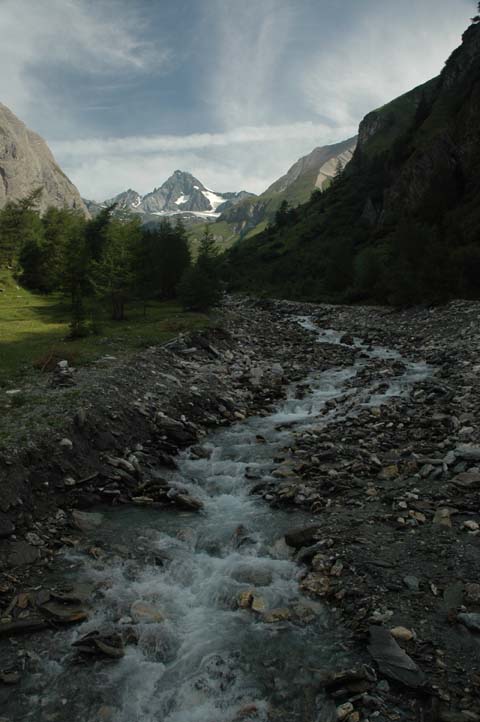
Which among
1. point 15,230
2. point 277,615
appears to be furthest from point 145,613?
point 15,230

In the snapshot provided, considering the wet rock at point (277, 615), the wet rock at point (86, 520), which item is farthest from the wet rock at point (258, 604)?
the wet rock at point (86, 520)

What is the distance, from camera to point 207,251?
188 ft

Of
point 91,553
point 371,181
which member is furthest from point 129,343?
point 371,181

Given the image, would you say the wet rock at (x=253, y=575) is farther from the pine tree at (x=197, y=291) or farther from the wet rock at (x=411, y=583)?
the pine tree at (x=197, y=291)

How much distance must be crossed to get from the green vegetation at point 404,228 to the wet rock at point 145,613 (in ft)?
141

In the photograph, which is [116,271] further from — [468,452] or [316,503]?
[468,452]

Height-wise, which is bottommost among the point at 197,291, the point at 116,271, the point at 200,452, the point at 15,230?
the point at 200,452

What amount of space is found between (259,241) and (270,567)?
594 ft

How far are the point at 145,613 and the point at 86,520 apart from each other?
3540 mm

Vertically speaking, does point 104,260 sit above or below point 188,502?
above

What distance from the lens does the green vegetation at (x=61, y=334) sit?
2209 centimetres

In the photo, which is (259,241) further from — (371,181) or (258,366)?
(258,366)

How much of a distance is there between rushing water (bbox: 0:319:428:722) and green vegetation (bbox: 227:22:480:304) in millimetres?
40552

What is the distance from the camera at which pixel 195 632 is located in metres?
7.82
